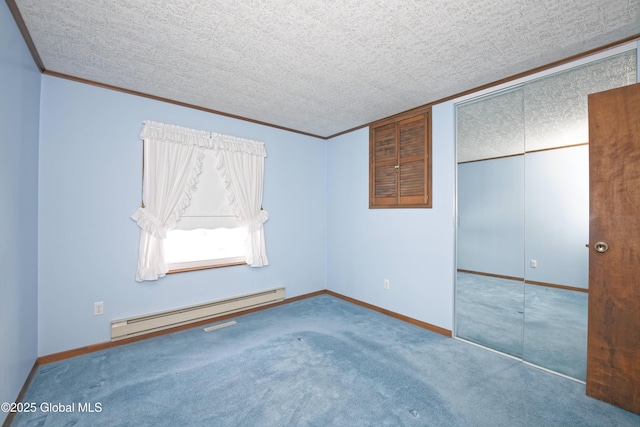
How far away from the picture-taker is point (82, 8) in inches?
67.8

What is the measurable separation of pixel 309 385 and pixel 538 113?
305 cm

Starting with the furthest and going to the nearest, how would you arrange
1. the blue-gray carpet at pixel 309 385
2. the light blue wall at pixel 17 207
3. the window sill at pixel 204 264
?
the window sill at pixel 204 264 < the blue-gray carpet at pixel 309 385 < the light blue wall at pixel 17 207

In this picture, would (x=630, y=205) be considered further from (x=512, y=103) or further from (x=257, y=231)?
Answer: (x=257, y=231)

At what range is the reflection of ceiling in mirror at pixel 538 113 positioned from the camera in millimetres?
2117

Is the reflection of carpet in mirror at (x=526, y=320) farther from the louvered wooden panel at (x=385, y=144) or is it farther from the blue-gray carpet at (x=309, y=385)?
the louvered wooden panel at (x=385, y=144)

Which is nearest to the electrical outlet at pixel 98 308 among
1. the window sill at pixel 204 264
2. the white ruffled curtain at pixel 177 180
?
the white ruffled curtain at pixel 177 180

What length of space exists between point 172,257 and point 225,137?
1592mm

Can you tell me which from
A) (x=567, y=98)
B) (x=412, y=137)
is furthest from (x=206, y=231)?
(x=567, y=98)

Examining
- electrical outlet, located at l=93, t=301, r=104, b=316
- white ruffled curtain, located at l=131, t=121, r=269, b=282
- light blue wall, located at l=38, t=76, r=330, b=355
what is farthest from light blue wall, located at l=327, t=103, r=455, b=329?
electrical outlet, located at l=93, t=301, r=104, b=316

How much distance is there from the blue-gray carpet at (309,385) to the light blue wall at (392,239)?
1.75ft

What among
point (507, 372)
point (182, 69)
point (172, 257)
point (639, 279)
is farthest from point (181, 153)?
point (639, 279)

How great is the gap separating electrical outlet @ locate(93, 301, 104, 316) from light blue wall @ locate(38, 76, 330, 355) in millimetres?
31

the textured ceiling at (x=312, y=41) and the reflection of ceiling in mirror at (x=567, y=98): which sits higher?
the textured ceiling at (x=312, y=41)

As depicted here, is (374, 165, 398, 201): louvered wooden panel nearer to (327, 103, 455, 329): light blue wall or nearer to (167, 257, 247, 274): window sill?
(327, 103, 455, 329): light blue wall
